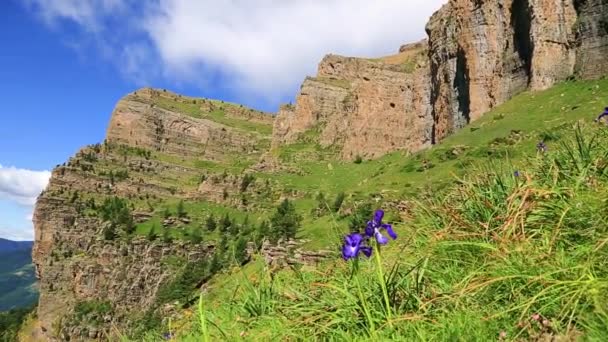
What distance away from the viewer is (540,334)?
127 inches

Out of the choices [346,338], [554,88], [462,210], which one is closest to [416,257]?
[462,210]

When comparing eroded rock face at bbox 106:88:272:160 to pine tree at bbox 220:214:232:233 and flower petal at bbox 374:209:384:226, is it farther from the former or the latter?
flower petal at bbox 374:209:384:226

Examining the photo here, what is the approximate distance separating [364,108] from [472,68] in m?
49.3

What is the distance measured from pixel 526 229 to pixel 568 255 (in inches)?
27.6

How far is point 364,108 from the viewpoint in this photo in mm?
104062

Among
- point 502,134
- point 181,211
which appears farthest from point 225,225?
point 502,134

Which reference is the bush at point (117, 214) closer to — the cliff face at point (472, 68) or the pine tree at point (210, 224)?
the pine tree at point (210, 224)

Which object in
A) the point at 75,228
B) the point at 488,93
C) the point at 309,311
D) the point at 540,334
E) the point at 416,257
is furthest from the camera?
the point at 75,228

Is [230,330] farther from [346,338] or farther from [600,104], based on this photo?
[600,104]

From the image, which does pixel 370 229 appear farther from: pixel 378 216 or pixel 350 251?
pixel 350 251

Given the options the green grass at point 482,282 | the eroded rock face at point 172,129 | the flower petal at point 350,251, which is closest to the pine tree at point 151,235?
the eroded rock face at point 172,129

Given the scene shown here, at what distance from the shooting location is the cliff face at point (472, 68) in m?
44.0

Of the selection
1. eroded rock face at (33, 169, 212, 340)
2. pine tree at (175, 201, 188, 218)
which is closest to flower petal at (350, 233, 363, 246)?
eroded rock face at (33, 169, 212, 340)

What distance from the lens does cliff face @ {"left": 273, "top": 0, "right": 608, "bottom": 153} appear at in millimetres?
43969
